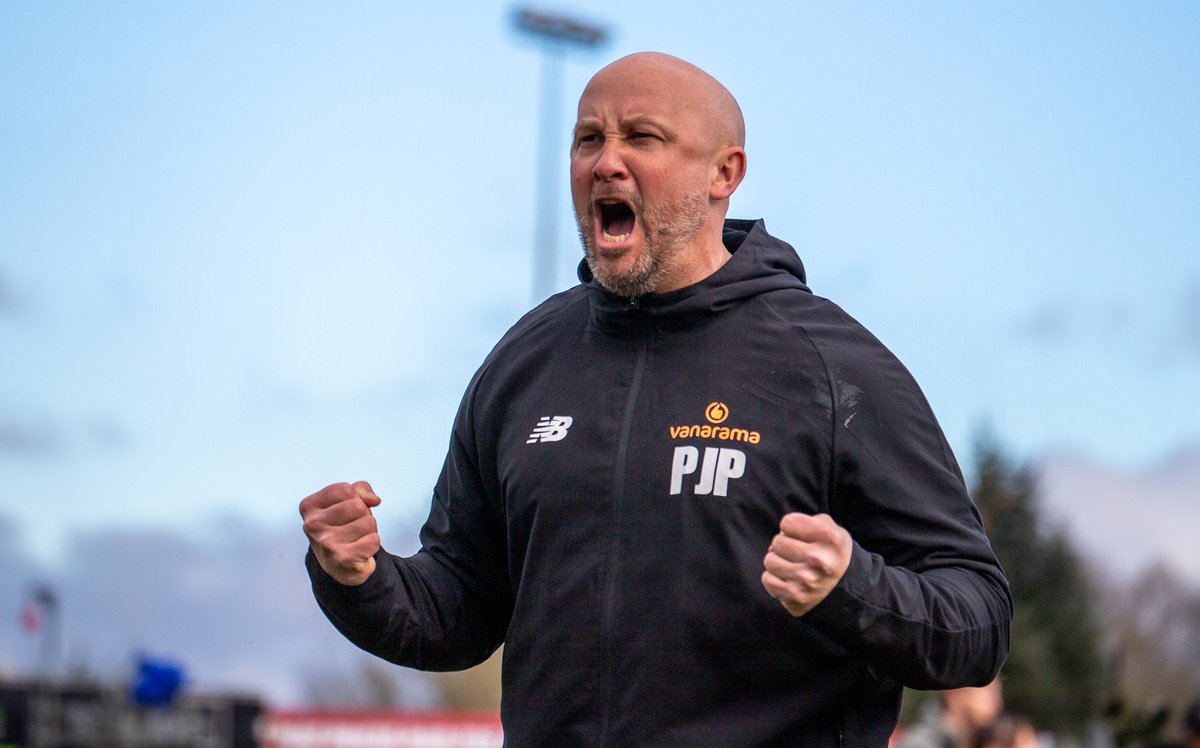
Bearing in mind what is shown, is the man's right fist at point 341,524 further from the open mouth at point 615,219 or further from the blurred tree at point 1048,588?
the blurred tree at point 1048,588

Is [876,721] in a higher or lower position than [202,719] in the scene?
Answer: higher

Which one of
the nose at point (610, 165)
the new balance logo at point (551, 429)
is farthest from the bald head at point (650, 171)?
the new balance logo at point (551, 429)

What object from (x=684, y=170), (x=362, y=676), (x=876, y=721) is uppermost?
(x=684, y=170)

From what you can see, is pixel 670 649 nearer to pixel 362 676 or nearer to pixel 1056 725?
pixel 1056 725

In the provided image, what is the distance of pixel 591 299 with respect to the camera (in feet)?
12.2

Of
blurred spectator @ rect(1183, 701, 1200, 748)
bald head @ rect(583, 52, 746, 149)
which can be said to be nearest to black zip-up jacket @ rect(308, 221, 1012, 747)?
bald head @ rect(583, 52, 746, 149)

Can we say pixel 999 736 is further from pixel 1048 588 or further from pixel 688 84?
pixel 1048 588

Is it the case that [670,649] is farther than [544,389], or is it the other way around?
[544,389]

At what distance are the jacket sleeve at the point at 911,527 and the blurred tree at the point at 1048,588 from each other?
30585 mm

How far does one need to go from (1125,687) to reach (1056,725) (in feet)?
38.5

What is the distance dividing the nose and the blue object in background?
645 inches

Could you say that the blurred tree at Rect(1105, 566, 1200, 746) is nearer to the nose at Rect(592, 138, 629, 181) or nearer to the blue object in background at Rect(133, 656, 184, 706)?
the blue object in background at Rect(133, 656, 184, 706)

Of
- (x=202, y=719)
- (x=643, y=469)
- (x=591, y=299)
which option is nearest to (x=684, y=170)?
(x=591, y=299)

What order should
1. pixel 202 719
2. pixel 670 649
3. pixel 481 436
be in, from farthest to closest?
1. pixel 202 719
2. pixel 481 436
3. pixel 670 649
